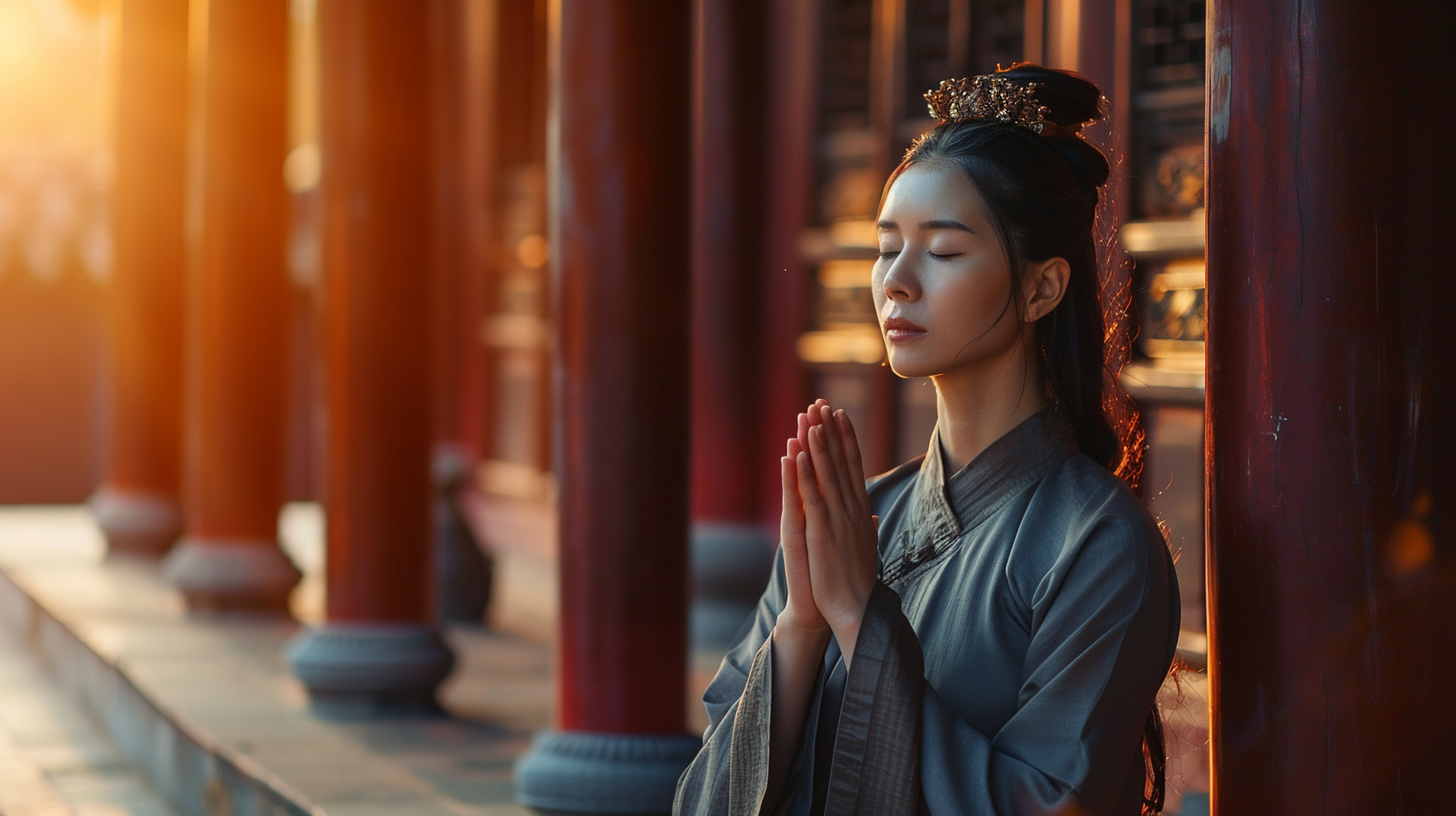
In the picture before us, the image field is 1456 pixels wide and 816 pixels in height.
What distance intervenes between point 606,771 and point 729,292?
3193 millimetres

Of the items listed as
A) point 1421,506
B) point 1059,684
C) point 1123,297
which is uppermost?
point 1123,297

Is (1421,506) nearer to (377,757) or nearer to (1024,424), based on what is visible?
(1024,424)

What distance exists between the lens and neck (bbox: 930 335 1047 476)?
2.06 meters

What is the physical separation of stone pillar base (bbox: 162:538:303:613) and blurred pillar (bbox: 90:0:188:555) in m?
1.93

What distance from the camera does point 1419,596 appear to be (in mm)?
1865

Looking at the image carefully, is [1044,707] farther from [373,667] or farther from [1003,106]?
[373,667]

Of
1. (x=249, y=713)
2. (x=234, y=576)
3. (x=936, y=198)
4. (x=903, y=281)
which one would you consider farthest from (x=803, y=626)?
(x=234, y=576)

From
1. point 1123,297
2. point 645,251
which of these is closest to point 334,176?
point 645,251

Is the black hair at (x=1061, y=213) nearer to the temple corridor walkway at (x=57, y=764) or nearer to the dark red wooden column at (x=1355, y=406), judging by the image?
the dark red wooden column at (x=1355, y=406)

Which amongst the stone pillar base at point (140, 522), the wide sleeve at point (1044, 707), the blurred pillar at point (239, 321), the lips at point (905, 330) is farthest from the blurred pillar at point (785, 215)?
the wide sleeve at point (1044, 707)

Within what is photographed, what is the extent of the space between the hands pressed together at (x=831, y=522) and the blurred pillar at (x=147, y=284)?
7535 mm

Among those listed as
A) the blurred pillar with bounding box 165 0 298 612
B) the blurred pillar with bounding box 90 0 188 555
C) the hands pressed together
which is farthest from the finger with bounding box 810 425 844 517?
the blurred pillar with bounding box 90 0 188 555

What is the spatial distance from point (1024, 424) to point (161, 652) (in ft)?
16.5

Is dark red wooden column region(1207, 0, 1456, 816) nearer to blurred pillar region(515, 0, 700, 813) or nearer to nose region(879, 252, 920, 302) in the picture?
nose region(879, 252, 920, 302)
